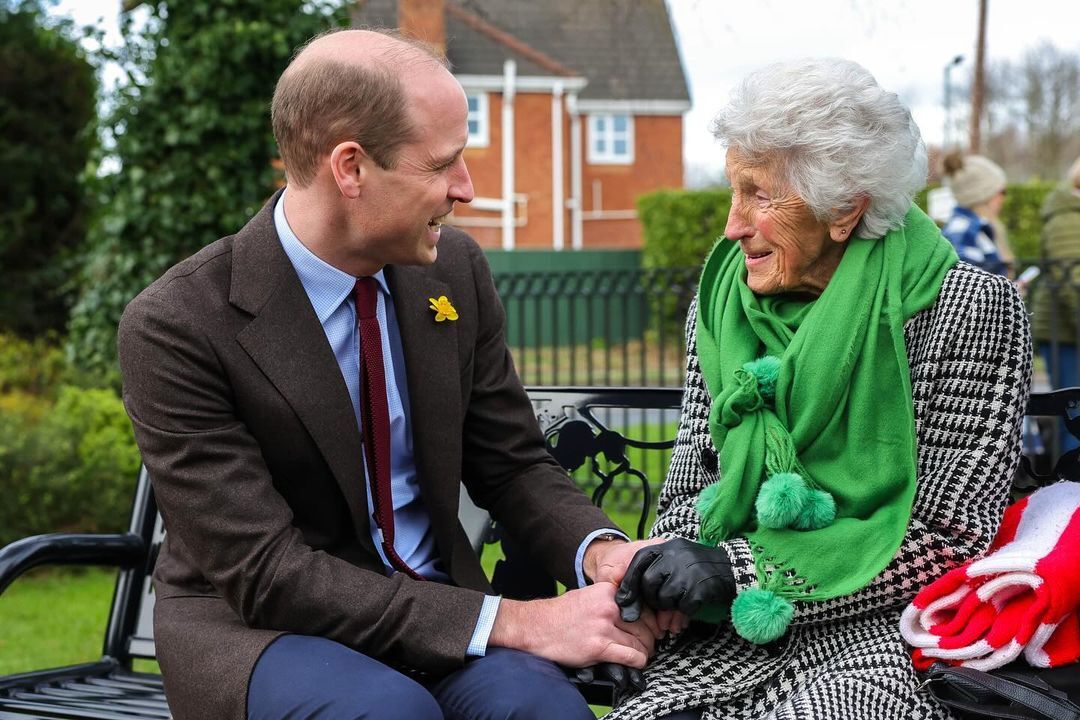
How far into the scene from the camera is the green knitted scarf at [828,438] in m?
2.61

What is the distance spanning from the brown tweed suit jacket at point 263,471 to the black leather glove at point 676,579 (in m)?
0.34

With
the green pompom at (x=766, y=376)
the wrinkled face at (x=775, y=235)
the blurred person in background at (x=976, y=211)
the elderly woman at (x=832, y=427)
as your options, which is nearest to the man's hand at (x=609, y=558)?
the elderly woman at (x=832, y=427)

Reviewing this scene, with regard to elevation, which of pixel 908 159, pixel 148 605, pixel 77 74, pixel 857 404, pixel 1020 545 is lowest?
pixel 148 605

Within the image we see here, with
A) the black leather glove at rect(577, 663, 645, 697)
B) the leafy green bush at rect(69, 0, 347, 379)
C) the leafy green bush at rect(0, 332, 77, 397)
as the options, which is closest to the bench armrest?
the black leather glove at rect(577, 663, 645, 697)

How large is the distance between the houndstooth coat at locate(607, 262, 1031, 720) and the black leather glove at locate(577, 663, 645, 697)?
0.09 ft

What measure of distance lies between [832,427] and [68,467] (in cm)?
528

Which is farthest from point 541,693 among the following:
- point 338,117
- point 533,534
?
point 338,117

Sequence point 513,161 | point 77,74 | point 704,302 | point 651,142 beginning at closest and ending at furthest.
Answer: point 704,302
point 77,74
point 513,161
point 651,142

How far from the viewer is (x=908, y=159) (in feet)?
9.29

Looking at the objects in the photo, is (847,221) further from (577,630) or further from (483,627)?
(483,627)

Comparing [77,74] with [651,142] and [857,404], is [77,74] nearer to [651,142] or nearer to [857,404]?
[857,404]

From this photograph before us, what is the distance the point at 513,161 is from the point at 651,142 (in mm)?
4247

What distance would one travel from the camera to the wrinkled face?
2.83 m

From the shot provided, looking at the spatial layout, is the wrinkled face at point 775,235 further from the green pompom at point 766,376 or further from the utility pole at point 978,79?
the utility pole at point 978,79
